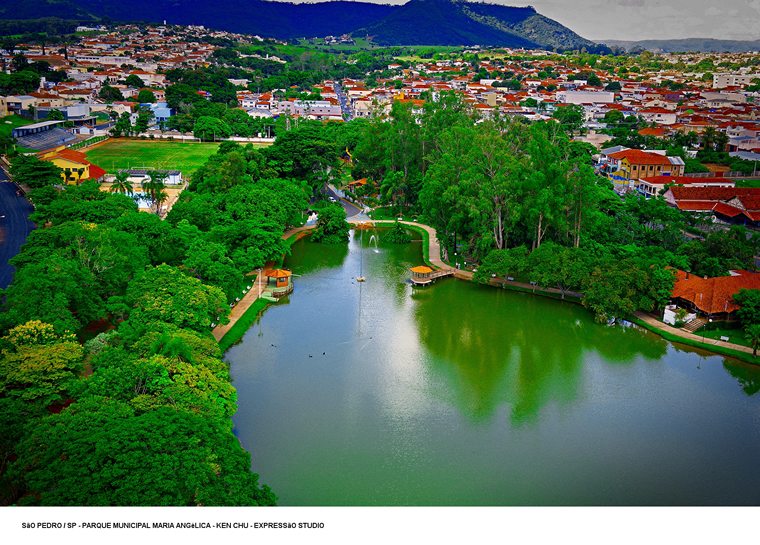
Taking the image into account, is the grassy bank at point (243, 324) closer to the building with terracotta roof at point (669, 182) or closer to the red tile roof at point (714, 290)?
the red tile roof at point (714, 290)

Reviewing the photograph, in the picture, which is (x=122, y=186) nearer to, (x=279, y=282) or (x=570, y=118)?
(x=279, y=282)

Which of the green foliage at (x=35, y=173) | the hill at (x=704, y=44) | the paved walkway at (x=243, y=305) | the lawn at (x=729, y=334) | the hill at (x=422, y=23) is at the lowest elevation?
the paved walkway at (x=243, y=305)

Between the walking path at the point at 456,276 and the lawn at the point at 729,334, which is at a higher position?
the lawn at the point at 729,334

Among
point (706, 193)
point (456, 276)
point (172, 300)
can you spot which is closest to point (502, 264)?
point (456, 276)

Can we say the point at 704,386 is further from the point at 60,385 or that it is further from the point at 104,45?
the point at 104,45

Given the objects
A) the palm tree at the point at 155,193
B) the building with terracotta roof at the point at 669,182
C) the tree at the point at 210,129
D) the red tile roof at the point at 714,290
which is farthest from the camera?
the tree at the point at 210,129

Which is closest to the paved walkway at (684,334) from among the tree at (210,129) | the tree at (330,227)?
the tree at (330,227)
